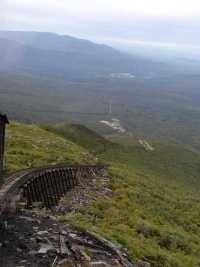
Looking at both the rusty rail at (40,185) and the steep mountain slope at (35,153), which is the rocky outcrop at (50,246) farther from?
the steep mountain slope at (35,153)

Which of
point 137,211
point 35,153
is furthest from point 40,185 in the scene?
point 35,153

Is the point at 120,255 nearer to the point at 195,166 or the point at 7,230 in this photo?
the point at 7,230

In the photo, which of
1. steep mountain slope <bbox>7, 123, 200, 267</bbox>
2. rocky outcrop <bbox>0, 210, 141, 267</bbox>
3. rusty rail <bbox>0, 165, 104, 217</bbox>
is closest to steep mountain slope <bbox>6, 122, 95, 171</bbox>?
steep mountain slope <bbox>7, 123, 200, 267</bbox>

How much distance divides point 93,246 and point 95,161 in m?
24.5

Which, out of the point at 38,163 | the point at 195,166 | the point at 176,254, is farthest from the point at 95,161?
the point at 195,166

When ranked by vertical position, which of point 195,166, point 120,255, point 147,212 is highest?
point 120,255

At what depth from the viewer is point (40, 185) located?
70.4ft

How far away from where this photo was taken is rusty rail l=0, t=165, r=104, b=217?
17203 mm

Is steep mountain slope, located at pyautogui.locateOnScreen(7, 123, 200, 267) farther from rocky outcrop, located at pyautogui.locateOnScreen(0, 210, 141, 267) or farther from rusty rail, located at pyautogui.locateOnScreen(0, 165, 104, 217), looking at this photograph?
rusty rail, located at pyautogui.locateOnScreen(0, 165, 104, 217)

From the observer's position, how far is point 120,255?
13.9 m

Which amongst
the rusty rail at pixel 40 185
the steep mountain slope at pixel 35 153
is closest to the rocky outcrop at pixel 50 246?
the rusty rail at pixel 40 185

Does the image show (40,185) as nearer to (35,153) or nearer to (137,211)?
(137,211)

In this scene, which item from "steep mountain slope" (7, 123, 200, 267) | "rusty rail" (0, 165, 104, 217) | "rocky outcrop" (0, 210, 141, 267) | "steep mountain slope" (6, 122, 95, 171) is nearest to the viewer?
"rocky outcrop" (0, 210, 141, 267)

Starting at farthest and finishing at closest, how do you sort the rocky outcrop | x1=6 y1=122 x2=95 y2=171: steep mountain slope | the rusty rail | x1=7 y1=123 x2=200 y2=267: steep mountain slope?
1. x1=6 y1=122 x2=95 y2=171: steep mountain slope
2. the rusty rail
3. x1=7 y1=123 x2=200 y2=267: steep mountain slope
4. the rocky outcrop
